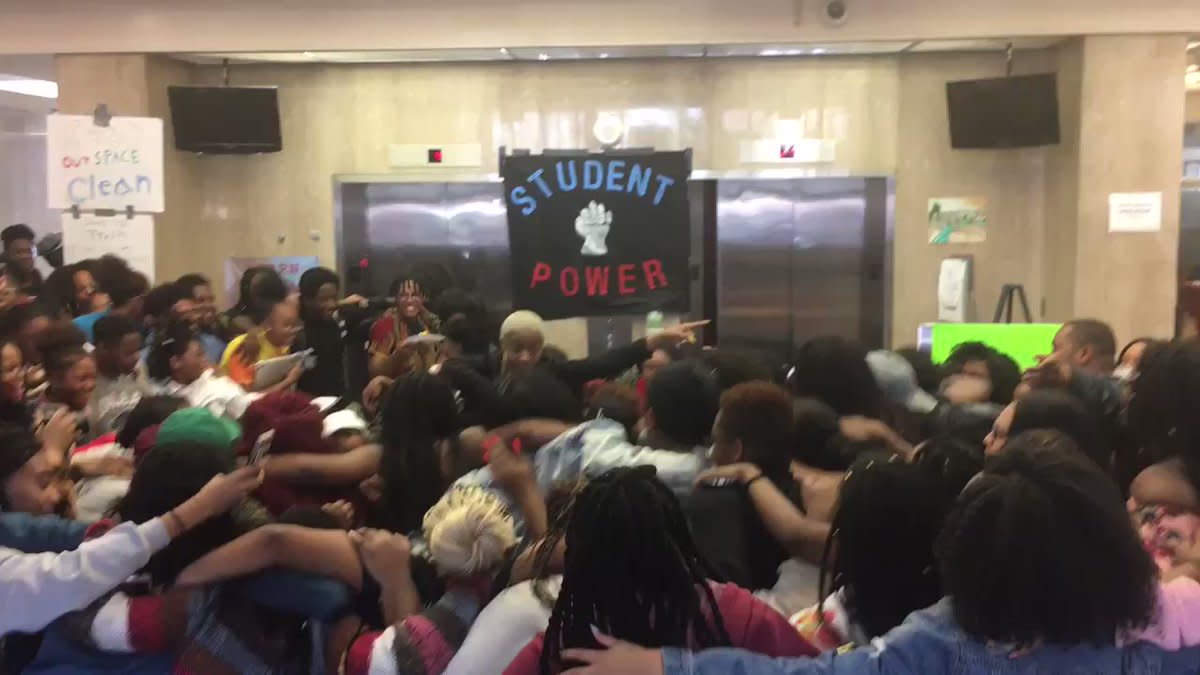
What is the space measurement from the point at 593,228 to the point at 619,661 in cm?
311

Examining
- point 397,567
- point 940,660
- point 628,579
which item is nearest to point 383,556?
point 397,567

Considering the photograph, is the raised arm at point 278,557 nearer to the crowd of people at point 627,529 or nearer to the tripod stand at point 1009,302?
the crowd of people at point 627,529

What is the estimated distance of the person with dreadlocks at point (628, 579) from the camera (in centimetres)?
175

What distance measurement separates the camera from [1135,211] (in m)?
6.53

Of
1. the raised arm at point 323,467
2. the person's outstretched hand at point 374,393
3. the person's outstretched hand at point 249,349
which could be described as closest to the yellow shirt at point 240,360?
the person's outstretched hand at point 249,349

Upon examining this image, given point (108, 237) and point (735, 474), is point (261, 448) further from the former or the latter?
point (108, 237)

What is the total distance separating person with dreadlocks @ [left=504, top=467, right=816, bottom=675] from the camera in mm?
1755

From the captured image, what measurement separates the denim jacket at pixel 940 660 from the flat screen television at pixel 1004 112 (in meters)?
5.62

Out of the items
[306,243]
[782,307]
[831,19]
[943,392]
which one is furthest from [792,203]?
[943,392]

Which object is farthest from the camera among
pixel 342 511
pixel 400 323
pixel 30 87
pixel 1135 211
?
pixel 30 87

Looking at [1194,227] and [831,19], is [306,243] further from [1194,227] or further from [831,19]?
[1194,227]

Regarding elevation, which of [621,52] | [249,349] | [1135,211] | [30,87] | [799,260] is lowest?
[249,349]

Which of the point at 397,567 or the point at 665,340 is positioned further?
the point at 665,340

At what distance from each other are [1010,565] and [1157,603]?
283 mm
